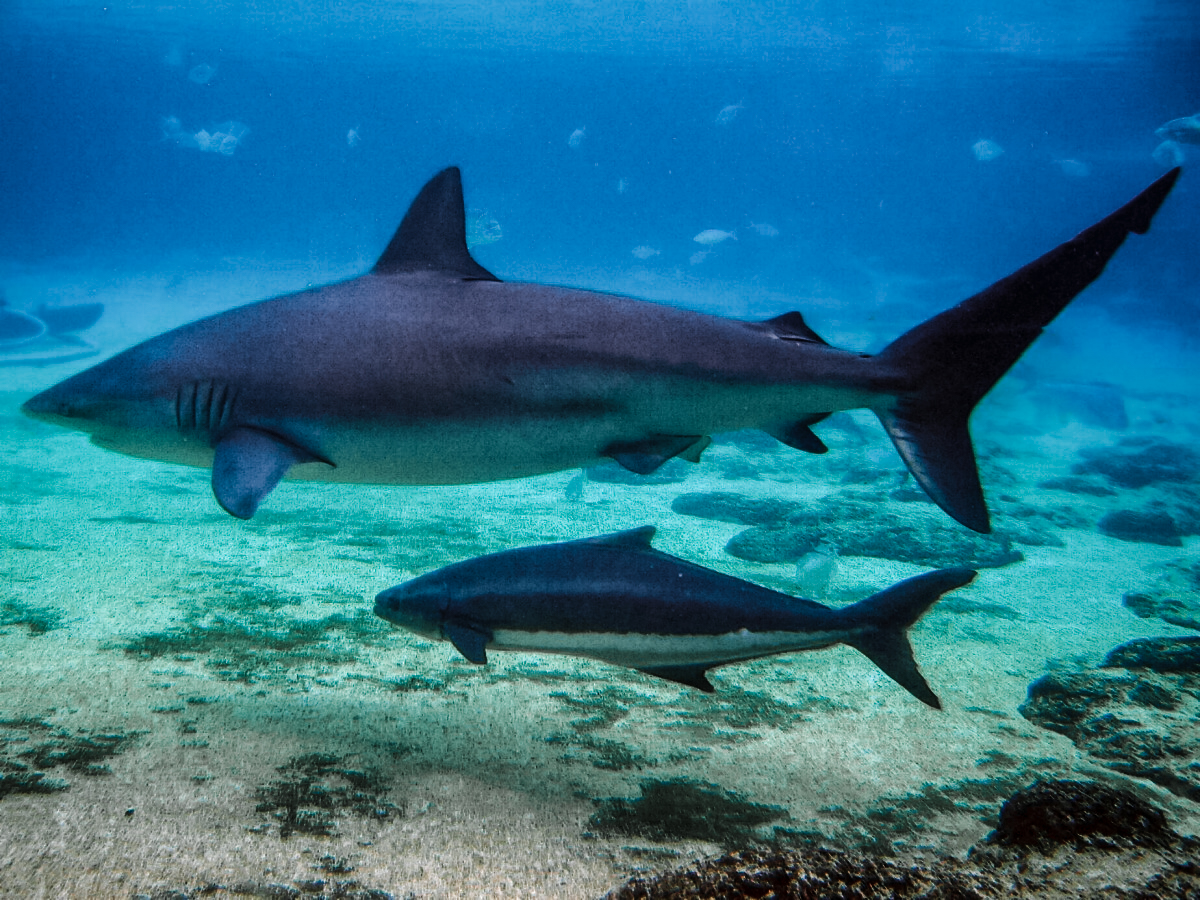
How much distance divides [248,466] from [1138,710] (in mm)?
5054

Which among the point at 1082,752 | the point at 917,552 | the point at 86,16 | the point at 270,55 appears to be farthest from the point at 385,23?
the point at 1082,752

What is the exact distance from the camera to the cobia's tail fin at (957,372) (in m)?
2.60

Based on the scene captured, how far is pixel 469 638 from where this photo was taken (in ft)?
9.66

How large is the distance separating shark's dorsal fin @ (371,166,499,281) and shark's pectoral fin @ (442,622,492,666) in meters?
1.64

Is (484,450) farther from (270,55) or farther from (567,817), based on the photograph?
(270,55)

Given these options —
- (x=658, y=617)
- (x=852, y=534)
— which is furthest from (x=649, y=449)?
(x=852, y=534)

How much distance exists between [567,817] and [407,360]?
1934 mm

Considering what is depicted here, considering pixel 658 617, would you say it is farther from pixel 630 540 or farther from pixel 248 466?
pixel 248 466

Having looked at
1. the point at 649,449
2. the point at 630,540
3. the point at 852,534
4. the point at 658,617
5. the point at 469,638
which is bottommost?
the point at 852,534

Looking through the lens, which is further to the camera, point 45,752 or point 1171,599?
point 1171,599

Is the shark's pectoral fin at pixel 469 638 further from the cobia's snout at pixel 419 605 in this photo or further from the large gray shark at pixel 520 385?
the large gray shark at pixel 520 385

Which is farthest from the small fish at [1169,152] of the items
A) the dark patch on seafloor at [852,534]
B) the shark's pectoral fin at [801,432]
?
the shark's pectoral fin at [801,432]

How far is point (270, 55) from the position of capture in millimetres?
68000

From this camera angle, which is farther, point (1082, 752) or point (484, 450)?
point (1082, 752)
